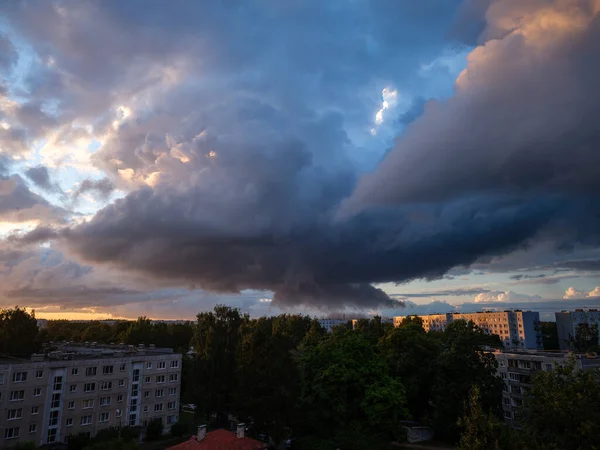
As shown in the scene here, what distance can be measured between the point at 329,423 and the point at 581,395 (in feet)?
111

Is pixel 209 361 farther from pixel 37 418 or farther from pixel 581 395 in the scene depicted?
pixel 581 395

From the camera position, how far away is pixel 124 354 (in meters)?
68.2

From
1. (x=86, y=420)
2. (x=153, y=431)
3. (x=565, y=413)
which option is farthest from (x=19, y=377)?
(x=565, y=413)

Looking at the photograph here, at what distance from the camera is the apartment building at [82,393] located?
52719 millimetres

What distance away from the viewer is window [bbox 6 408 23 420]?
51969 mm

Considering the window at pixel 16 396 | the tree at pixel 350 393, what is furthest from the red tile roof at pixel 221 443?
the window at pixel 16 396

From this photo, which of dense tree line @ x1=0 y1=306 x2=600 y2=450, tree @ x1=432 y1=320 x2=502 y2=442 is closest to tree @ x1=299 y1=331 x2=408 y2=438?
dense tree line @ x1=0 y1=306 x2=600 y2=450

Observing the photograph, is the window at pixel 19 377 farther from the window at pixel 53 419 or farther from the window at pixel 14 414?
the window at pixel 53 419

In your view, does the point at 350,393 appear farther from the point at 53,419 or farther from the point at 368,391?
the point at 53,419

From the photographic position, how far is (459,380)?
201 feet

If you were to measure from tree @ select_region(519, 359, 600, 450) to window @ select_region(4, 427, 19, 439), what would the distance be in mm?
57198

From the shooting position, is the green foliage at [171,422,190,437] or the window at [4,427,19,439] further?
the green foliage at [171,422,190,437]

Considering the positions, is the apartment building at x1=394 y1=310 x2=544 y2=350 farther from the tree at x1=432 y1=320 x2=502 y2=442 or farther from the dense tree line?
the tree at x1=432 y1=320 x2=502 y2=442

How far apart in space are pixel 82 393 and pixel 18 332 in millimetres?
45271
